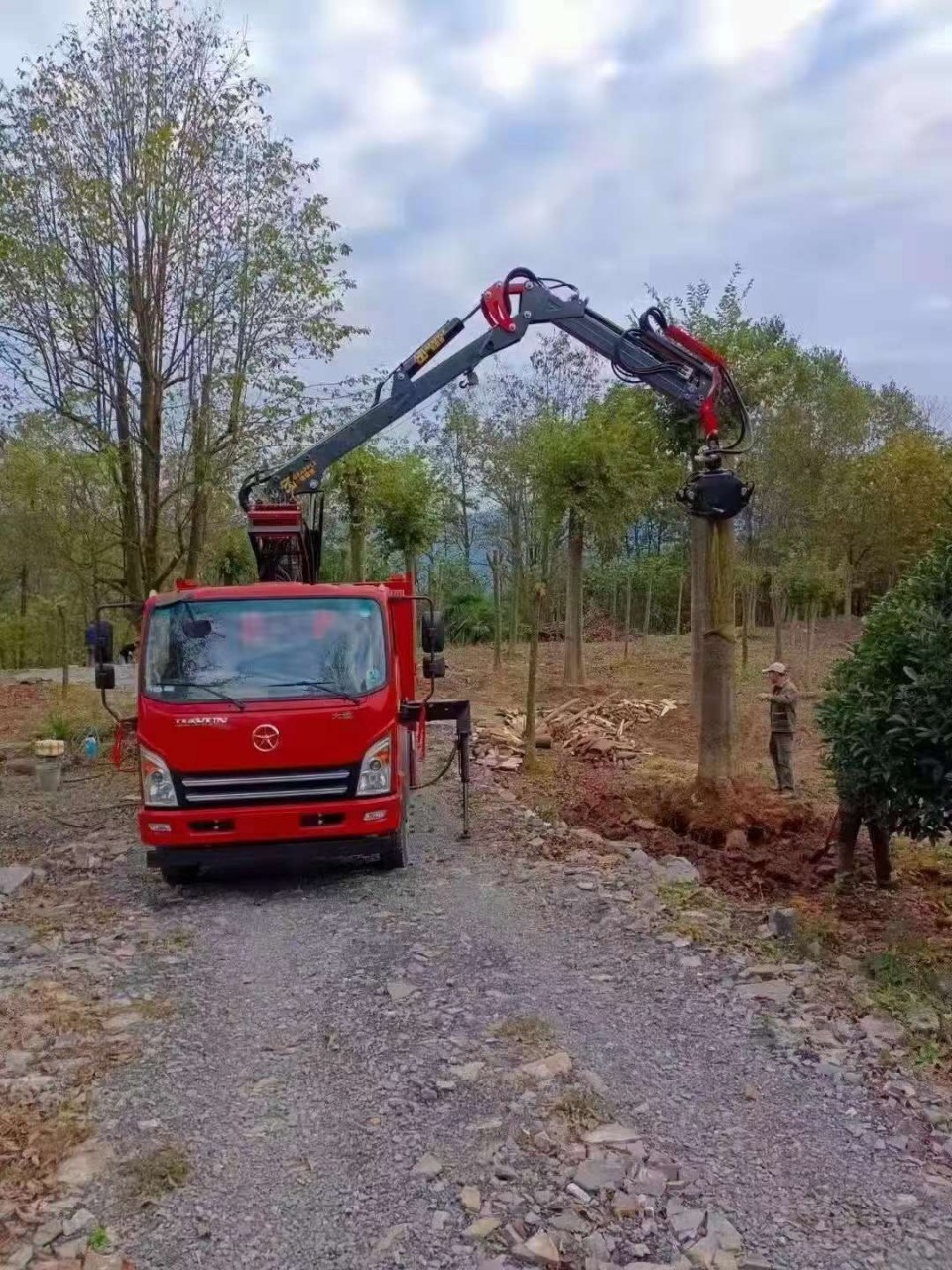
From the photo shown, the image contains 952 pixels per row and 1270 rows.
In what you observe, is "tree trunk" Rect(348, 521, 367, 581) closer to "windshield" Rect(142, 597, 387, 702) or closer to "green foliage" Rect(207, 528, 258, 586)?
"green foliage" Rect(207, 528, 258, 586)

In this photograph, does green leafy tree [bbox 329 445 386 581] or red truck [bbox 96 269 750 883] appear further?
green leafy tree [bbox 329 445 386 581]

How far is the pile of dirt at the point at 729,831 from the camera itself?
315 inches

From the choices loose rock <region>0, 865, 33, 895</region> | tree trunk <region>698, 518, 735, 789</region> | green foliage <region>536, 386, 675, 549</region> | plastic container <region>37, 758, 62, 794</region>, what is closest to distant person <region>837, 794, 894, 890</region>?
tree trunk <region>698, 518, 735, 789</region>

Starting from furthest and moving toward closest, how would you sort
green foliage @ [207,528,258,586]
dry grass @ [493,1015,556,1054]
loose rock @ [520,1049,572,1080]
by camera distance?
1. green foliage @ [207,528,258,586]
2. dry grass @ [493,1015,556,1054]
3. loose rock @ [520,1049,572,1080]

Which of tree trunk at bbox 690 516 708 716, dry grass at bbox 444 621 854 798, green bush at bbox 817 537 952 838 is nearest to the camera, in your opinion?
green bush at bbox 817 537 952 838

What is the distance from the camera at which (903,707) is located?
5.62 m

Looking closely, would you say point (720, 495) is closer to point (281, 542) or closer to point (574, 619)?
point (281, 542)

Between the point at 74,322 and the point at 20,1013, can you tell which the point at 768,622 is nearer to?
the point at 74,322

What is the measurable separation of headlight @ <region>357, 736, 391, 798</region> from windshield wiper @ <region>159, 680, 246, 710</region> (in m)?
0.93

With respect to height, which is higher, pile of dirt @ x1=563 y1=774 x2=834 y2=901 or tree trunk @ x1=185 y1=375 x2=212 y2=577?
tree trunk @ x1=185 y1=375 x2=212 y2=577

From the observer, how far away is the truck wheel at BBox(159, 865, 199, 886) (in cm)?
750

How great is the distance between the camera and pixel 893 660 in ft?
19.9

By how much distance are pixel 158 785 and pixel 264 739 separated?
0.81m

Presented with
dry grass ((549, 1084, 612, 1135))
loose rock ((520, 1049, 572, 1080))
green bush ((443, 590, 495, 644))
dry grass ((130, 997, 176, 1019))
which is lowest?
dry grass ((130, 997, 176, 1019))
